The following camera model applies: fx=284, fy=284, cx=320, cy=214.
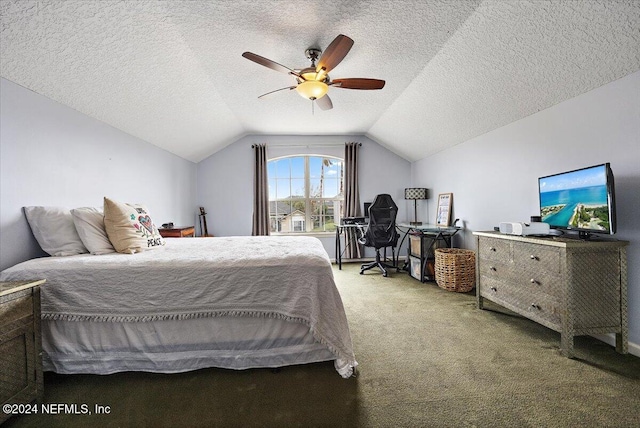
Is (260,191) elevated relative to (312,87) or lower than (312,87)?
lower

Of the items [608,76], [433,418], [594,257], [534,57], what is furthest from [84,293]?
[608,76]

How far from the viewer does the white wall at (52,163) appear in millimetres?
1925

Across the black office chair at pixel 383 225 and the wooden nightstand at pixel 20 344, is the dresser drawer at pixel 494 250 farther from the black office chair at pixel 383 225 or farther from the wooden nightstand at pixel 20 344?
the wooden nightstand at pixel 20 344

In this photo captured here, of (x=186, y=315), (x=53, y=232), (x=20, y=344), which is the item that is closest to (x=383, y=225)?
(x=186, y=315)

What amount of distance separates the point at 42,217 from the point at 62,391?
122cm

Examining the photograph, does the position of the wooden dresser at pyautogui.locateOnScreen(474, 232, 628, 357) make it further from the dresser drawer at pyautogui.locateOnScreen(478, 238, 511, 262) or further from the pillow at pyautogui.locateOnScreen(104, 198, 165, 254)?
the pillow at pyautogui.locateOnScreen(104, 198, 165, 254)

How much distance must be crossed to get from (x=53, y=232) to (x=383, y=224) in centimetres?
359

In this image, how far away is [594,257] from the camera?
6.35 feet

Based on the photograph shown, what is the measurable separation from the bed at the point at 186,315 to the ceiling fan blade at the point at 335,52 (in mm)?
1480

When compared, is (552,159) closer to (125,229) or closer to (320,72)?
(320,72)

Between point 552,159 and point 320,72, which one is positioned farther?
point 552,159

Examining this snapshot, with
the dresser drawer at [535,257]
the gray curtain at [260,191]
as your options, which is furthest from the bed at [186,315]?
the gray curtain at [260,191]

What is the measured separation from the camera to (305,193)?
18.1 ft

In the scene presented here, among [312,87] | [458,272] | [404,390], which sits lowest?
[404,390]
